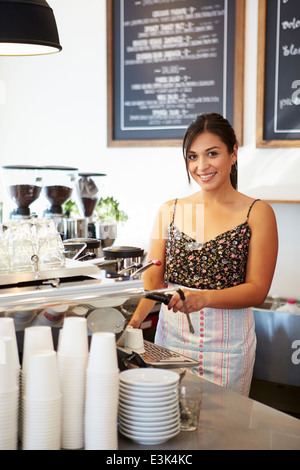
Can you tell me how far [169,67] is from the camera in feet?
12.1

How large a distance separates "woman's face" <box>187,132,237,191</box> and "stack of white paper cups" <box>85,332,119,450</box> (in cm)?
112

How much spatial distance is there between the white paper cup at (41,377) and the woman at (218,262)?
921mm

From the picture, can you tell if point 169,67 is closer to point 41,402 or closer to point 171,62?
point 171,62

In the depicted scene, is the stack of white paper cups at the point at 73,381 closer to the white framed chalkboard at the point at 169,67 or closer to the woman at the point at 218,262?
the woman at the point at 218,262

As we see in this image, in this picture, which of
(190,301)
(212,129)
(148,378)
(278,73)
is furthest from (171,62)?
(148,378)

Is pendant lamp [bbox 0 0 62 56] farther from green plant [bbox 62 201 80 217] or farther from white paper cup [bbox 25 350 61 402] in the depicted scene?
green plant [bbox 62 201 80 217]

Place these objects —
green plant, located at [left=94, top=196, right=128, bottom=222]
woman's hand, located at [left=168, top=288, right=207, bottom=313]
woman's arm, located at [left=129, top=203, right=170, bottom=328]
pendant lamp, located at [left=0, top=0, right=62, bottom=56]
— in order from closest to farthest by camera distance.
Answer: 1. woman's hand, located at [left=168, top=288, right=207, bottom=313]
2. pendant lamp, located at [left=0, top=0, right=62, bottom=56]
3. woman's arm, located at [left=129, top=203, right=170, bottom=328]
4. green plant, located at [left=94, top=196, right=128, bottom=222]

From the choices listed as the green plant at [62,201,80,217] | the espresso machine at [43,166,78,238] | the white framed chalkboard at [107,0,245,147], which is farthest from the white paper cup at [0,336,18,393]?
the green plant at [62,201,80,217]

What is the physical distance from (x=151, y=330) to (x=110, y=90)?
5.21 ft

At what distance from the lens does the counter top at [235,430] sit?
54.4 inches

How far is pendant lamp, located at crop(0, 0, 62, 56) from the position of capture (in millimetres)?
2064

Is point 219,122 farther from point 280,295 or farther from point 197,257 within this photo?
point 280,295

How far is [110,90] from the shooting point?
3.93m

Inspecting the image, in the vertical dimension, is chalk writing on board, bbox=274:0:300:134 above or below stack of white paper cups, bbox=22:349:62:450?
above
